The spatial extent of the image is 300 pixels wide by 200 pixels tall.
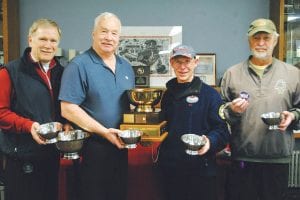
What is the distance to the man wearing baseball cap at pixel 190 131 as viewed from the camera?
2068 mm

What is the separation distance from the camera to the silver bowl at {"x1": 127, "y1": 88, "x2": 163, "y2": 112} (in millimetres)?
2135

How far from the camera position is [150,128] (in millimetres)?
2094

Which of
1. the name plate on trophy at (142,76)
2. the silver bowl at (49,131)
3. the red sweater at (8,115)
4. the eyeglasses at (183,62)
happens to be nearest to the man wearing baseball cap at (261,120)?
the eyeglasses at (183,62)

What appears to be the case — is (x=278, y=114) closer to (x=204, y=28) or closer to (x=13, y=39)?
(x=204, y=28)

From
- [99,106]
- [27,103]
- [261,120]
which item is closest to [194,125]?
[261,120]

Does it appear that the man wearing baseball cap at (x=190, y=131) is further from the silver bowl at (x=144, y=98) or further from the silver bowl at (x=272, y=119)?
the silver bowl at (x=272, y=119)

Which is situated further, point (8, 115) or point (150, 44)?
point (150, 44)

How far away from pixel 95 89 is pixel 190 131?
1.82 feet

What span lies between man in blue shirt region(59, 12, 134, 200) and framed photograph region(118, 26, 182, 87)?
1.89 metres

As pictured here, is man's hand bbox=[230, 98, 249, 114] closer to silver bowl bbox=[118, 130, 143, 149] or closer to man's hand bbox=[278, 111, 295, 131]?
man's hand bbox=[278, 111, 295, 131]

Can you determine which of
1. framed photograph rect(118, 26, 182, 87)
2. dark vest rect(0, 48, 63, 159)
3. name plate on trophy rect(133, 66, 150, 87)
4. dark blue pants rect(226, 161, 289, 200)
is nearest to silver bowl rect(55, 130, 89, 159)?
dark vest rect(0, 48, 63, 159)

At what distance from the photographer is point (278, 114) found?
82.7 inches

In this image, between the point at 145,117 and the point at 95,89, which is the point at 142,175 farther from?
the point at 95,89

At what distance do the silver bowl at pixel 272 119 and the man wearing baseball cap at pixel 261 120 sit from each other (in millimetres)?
75
